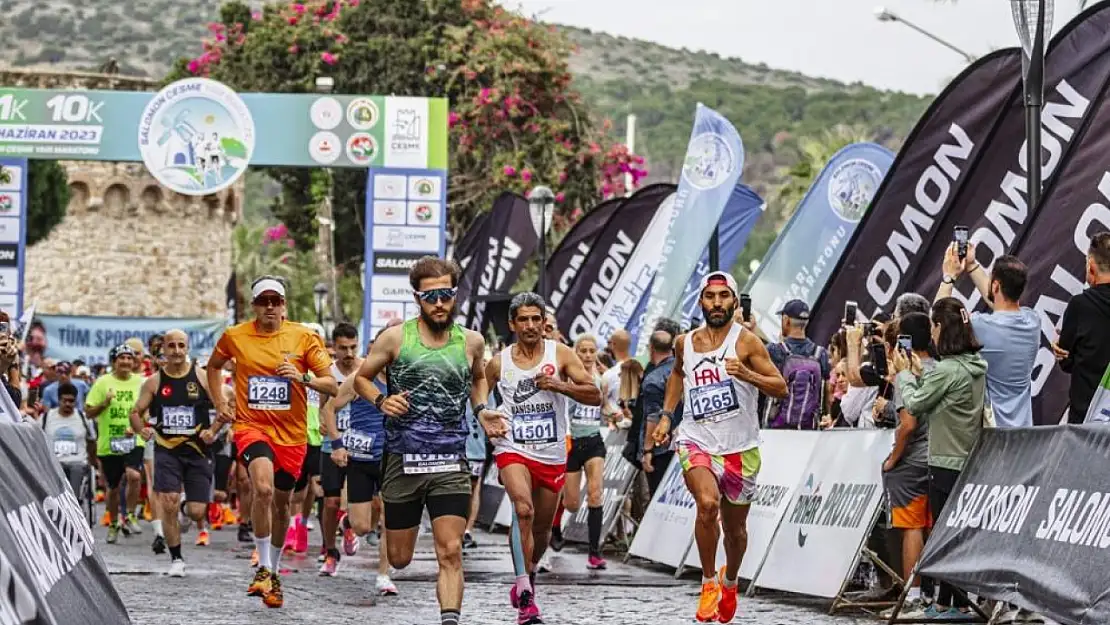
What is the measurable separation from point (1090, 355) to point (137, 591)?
6460 millimetres

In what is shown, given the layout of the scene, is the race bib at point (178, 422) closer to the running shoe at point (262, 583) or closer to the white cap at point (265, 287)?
the white cap at point (265, 287)

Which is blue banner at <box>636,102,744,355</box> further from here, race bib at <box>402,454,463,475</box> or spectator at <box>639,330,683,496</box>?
race bib at <box>402,454,463,475</box>

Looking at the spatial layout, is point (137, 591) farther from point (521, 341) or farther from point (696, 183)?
point (696, 183)

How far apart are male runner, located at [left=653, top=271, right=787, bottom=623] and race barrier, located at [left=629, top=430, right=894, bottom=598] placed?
39.9 inches

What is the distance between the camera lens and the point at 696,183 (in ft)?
65.4

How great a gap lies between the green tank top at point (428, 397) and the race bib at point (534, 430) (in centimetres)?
124

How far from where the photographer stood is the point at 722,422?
1123 cm

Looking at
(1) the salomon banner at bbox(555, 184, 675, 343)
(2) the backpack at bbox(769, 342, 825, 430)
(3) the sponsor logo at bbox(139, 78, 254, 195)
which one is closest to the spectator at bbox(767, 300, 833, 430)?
(2) the backpack at bbox(769, 342, 825, 430)

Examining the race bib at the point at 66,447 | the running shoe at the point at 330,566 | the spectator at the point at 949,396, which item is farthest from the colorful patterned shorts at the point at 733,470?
the race bib at the point at 66,447

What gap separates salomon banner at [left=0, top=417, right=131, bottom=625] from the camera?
19.4 ft

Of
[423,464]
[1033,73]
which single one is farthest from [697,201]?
[423,464]

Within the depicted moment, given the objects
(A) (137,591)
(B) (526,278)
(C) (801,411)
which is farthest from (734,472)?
(B) (526,278)

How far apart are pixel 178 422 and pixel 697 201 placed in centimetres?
641

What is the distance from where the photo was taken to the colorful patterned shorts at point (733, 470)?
36.6ft
